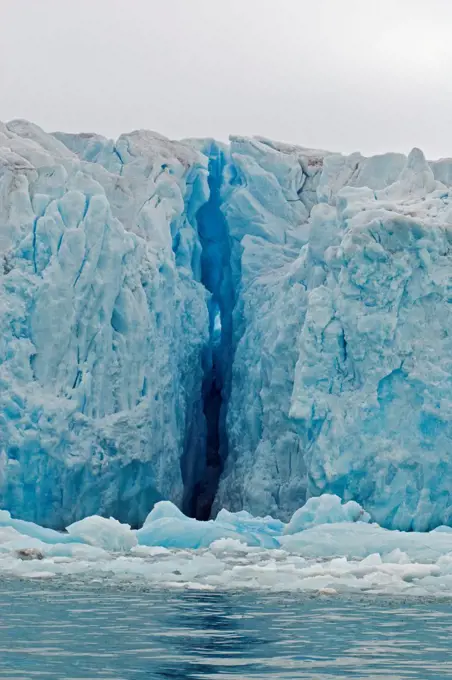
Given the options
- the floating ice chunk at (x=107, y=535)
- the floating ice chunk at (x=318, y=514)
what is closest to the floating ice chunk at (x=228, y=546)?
the floating ice chunk at (x=107, y=535)

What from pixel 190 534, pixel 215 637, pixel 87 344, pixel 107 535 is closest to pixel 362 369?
Answer: pixel 190 534

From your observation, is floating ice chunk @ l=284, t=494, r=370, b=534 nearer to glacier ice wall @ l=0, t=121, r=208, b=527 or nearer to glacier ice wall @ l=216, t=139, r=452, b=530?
glacier ice wall @ l=216, t=139, r=452, b=530

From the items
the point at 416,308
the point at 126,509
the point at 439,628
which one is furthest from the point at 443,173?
the point at 439,628

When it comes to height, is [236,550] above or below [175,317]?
below

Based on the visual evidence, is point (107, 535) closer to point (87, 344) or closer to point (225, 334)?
point (87, 344)

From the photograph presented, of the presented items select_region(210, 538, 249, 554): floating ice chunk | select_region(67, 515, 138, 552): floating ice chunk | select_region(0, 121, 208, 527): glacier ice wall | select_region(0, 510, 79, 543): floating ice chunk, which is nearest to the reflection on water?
select_region(210, 538, 249, 554): floating ice chunk

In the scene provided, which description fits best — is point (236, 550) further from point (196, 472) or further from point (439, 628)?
point (196, 472)

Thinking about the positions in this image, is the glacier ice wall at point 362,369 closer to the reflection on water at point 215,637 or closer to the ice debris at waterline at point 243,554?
the ice debris at waterline at point 243,554
